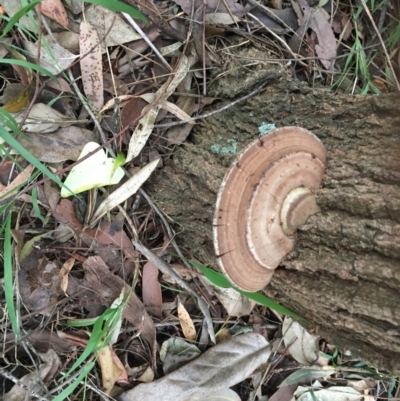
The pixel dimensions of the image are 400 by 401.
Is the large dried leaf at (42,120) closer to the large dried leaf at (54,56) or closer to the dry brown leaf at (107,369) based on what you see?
the large dried leaf at (54,56)

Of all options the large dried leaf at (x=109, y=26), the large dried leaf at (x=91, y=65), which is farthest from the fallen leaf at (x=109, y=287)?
the large dried leaf at (x=109, y=26)

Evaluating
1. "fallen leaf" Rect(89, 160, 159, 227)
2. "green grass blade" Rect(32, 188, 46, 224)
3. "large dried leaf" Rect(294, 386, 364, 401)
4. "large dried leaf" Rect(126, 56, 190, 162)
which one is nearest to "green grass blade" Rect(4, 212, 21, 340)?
"green grass blade" Rect(32, 188, 46, 224)

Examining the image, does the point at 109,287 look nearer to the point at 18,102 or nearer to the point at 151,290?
the point at 151,290

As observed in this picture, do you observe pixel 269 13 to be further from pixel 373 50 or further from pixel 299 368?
pixel 299 368

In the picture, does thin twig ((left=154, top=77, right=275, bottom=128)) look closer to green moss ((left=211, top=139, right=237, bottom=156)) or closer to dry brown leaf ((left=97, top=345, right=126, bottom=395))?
green moss ((left=211, top=139, right=237, bottom=156))

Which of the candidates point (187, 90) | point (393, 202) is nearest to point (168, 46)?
point (187, 90)

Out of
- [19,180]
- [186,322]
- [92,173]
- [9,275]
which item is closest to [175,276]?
[186,322]
